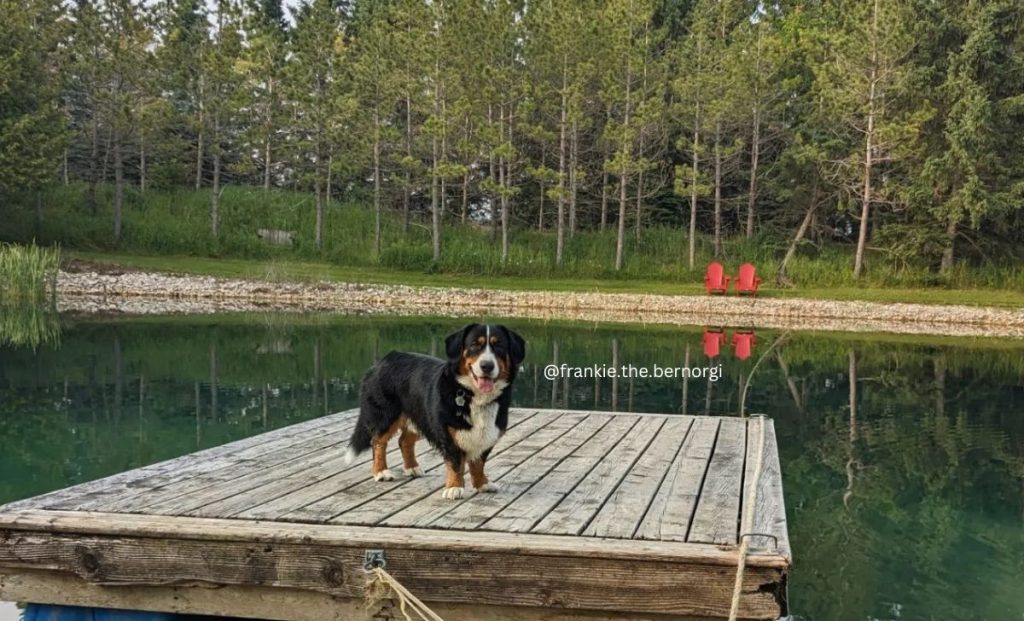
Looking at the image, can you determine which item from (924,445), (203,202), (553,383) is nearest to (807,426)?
(924,445)

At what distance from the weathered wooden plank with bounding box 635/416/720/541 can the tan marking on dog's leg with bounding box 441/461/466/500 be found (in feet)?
2.81

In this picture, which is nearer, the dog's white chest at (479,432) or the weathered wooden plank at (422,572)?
the weathered wooden plank at (422,572)

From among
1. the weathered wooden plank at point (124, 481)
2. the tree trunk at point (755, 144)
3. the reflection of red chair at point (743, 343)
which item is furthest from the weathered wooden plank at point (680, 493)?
the tree trunk at point (755, 144)

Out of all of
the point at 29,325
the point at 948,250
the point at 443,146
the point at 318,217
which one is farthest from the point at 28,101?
the point at 948,250

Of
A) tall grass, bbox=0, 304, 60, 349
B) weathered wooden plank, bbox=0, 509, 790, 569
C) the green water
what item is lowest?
the green water

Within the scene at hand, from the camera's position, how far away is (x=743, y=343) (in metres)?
16.7

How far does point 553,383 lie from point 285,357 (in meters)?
4.37

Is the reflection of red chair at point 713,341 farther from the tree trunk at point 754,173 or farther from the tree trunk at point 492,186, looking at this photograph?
the tree trunk at point 754,173

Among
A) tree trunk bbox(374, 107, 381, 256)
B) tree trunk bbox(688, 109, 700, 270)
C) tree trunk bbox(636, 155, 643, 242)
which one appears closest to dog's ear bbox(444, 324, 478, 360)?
tree trunk bbox(688, 109, 700, 270)

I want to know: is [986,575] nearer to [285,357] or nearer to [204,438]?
[204,438]

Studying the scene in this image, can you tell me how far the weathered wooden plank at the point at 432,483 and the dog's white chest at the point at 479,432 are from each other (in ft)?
0.77

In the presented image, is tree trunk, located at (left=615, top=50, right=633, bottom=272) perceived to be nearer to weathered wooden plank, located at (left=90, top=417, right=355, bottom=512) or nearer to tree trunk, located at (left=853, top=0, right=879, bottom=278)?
tree trunk, located at (left=853, top=0, right=879, bottom=278)

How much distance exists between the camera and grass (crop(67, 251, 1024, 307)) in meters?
25.2

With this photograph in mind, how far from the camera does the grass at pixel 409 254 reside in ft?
89.8
